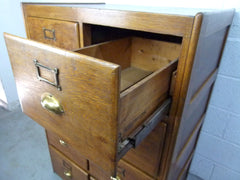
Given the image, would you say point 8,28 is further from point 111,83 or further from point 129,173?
point 111,83

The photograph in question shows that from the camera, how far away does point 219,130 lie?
37.4 inches

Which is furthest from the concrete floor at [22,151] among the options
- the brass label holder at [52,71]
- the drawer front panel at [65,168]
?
the brass label holder at [52,71]

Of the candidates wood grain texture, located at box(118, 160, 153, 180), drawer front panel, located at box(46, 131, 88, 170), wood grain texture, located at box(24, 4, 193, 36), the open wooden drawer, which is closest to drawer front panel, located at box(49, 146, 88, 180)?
drawer front panel, located at box(46, 131, 88, 170)

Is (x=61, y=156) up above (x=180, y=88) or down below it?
below

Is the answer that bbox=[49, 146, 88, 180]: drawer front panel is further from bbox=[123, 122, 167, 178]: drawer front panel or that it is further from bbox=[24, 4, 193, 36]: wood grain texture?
bbox=[24, 4, 193, 36]: wood grain texture

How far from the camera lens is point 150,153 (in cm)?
69

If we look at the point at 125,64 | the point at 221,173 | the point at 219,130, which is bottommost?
the point at 221,173

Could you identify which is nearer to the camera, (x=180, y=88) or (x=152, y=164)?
(x=180, y=88)

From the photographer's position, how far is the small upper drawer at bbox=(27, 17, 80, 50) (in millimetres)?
709

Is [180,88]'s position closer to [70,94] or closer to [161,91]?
[161,91]

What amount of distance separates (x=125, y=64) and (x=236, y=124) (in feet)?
1.92

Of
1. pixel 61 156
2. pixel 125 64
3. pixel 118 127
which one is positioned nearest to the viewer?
pixel 118 127

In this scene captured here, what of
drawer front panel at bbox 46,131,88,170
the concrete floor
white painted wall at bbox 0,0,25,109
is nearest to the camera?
A: drawer front panel at bbox 46,131,88,170

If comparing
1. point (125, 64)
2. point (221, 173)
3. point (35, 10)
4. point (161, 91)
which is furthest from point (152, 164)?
point (35, 10)
